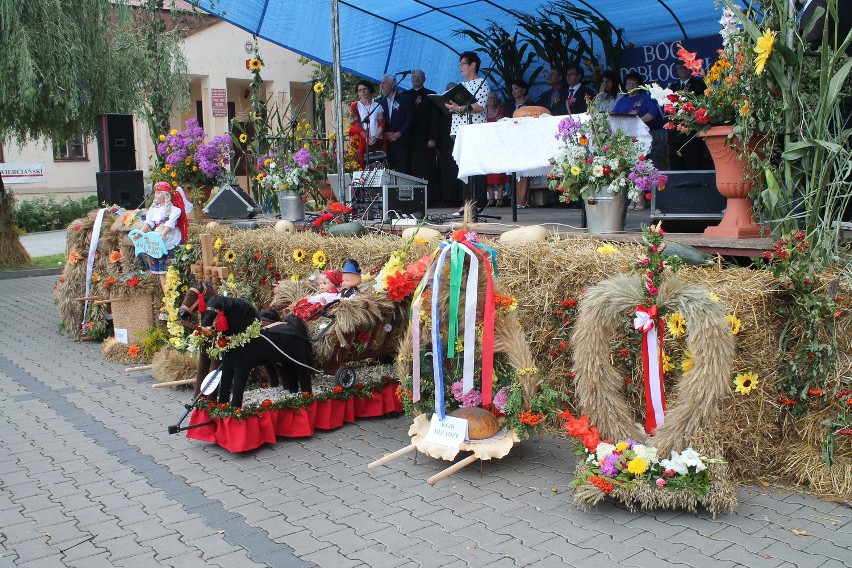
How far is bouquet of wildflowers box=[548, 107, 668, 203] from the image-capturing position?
655 cm

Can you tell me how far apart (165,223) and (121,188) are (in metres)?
3.16

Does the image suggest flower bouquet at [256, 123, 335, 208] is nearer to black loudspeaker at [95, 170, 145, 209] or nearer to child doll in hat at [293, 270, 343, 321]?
black loudspeaker at [95, 170, 145, 209]

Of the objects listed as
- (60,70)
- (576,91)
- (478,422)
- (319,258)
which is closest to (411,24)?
(576,91)

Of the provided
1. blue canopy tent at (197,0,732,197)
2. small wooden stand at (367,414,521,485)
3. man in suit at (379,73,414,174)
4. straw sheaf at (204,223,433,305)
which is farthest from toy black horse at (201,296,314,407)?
man in suit at (379,73,414,174)

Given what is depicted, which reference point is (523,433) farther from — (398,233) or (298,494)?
(398,233)

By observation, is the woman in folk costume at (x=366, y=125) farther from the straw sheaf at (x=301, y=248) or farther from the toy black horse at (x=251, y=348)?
the toy black horse at (x=251, y=348)

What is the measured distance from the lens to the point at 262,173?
11.1 m

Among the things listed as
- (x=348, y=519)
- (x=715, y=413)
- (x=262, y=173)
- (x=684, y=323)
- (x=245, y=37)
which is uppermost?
(x=245, y=37)

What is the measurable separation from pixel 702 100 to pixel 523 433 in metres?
2.65

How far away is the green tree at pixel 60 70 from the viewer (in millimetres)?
12656

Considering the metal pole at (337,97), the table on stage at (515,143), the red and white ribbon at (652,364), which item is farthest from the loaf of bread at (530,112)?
the red and white ribbon at (652,364)

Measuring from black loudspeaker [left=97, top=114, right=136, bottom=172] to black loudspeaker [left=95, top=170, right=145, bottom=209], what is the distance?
0.15m

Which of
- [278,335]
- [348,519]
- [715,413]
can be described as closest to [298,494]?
[348,519]

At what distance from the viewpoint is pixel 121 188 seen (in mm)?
11461
